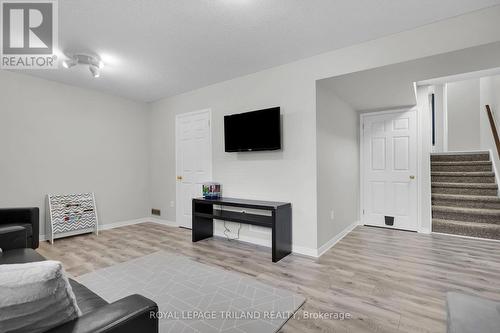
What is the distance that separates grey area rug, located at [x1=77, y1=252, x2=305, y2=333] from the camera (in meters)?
1.78

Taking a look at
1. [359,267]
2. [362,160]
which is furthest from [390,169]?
[359,267]

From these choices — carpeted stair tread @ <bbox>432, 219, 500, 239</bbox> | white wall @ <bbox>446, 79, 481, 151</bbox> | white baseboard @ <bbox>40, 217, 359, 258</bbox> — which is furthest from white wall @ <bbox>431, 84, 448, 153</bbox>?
white baseboard @ <bbox>40, 217, 359, 258</bbox>

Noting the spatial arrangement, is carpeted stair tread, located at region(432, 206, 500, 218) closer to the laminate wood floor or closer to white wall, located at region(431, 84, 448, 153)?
the laminate wood floor

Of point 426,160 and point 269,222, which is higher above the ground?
point 426,160

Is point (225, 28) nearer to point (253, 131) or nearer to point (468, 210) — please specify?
point (253, 131)

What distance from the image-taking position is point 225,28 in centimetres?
250

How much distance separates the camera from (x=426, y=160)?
416 cm

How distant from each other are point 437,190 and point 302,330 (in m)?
4.43

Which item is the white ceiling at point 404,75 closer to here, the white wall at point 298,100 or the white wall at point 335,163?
the white wall at point 298,100

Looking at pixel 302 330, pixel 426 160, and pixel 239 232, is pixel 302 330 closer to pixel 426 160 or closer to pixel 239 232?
pixel 239 232

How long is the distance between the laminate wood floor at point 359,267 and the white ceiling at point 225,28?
2.56 meters

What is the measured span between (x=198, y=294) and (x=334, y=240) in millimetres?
2231

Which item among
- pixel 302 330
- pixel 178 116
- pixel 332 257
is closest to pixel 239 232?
pixel 332 257

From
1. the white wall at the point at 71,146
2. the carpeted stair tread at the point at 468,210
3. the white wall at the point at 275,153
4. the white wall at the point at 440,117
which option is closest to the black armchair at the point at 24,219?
the white wall at the point at 71,146
